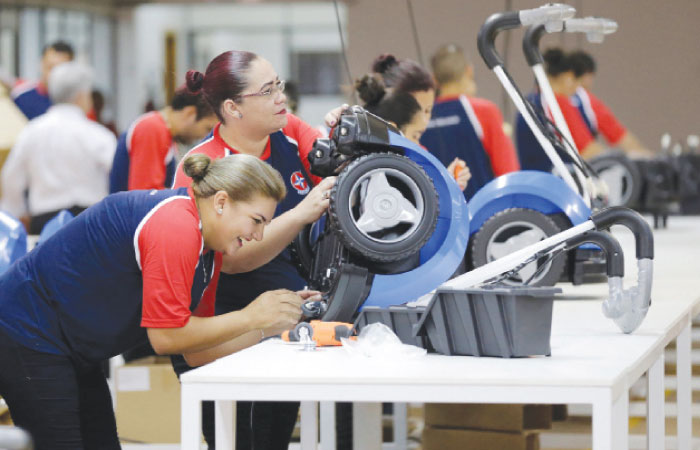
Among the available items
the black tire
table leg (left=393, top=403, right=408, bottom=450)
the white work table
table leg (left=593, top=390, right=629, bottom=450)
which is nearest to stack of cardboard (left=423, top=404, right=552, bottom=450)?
table leg (left=393, top=403, right=408, bottom=450)

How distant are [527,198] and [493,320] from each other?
1138 mm

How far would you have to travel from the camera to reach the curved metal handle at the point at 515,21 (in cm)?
270

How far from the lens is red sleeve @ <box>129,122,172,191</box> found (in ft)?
13.2

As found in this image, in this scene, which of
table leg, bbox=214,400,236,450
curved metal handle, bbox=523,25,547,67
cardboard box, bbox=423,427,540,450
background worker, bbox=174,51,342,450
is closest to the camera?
table leg, bbox=214,400,236,450

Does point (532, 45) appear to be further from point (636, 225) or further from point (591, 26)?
point (636, 225)

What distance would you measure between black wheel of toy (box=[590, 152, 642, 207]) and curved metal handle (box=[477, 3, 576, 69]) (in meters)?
2.08

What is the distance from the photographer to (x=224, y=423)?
1.67 m

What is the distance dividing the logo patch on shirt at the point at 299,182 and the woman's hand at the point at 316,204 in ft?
1.05

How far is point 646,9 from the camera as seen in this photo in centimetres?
921

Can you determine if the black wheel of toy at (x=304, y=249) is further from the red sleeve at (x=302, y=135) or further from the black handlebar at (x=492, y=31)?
the black handlebar at (x=492, y=31)

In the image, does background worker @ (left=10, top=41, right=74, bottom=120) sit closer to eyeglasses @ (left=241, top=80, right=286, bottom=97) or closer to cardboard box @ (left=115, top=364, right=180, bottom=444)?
cardboard box @ (left=115, top=364, right=180, bottom=444)

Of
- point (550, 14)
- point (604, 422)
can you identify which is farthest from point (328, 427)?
point (604, 422)

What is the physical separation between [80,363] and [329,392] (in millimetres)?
627

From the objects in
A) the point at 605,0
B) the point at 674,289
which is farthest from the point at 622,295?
the point at 605,0
